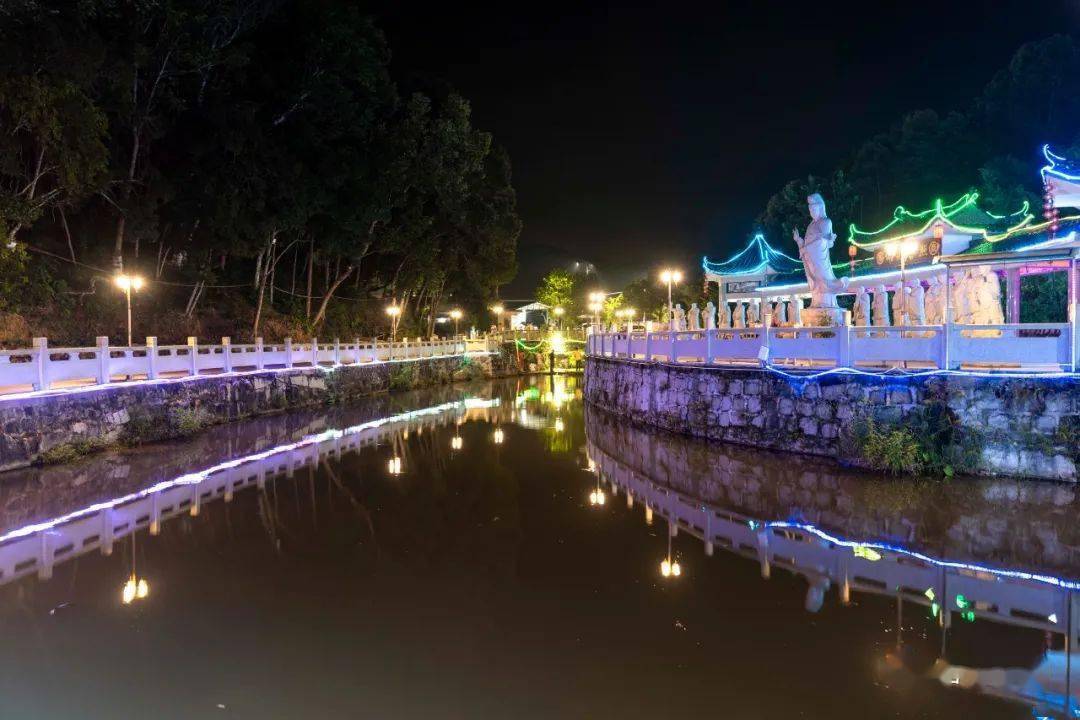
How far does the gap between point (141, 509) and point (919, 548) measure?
9303mm

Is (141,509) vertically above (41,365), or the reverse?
(41,365)

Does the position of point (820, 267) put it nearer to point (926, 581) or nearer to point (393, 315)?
point (926, 581)

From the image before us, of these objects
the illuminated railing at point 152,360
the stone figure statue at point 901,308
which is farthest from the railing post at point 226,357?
the stone figure statue at point 901,308

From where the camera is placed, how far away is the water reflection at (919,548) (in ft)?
16.3

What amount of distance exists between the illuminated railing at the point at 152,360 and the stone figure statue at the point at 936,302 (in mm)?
16439

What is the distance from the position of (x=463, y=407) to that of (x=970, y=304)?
1442 centimetres

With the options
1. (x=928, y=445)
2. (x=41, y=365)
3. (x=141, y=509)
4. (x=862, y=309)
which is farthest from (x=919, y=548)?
(x=41, y=365)

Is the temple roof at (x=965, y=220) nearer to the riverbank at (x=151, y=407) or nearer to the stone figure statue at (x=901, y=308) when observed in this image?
the stone figure statue at (x=901, y=308)

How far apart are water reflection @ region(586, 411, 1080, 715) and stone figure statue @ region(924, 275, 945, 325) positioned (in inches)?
233

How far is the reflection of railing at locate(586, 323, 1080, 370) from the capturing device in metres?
9.41

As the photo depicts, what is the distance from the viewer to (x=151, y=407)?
14242 mm

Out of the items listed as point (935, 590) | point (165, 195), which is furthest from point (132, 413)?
point (935, 590)

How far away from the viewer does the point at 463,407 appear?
22.7m

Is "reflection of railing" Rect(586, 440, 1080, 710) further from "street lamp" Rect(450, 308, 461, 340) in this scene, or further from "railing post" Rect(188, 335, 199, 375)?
"street lamp" Rect(450, 308, 461, 340)
